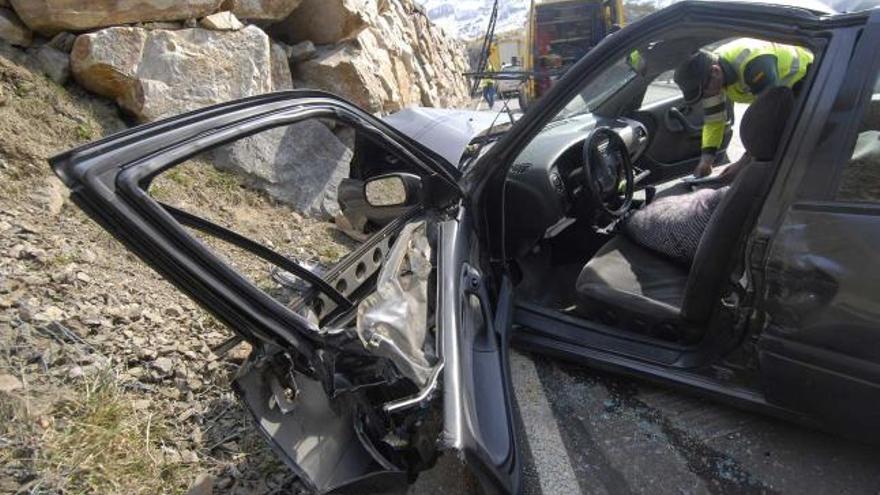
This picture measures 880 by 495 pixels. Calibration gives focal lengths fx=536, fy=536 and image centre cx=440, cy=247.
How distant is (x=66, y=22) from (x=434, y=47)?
959 cm

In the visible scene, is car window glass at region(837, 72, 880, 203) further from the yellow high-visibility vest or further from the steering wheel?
the steering wheel

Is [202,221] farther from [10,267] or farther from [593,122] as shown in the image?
[593,122]

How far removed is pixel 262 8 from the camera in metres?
5.25

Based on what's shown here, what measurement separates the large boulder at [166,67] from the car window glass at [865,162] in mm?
4146

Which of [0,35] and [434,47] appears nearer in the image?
[0,35]

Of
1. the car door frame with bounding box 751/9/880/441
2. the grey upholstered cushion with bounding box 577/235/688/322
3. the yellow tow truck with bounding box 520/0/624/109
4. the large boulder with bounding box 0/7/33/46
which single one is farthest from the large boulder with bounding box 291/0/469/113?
the car door frame with bounding box 751/9/880/441

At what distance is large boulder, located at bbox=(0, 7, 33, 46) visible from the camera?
12.0 ft

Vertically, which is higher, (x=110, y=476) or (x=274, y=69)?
(x=274, y=69)

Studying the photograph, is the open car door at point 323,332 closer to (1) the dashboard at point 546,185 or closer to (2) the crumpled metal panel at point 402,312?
(2) the crumpled metal panel at point 402,312

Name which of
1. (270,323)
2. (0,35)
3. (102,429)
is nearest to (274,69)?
(0,35)

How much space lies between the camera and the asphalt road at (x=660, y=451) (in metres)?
1.91

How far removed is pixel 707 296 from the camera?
1.99 m

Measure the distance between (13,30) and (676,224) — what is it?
4441 millimetres

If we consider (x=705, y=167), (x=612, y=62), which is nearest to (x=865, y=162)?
(x=612, y=62)
